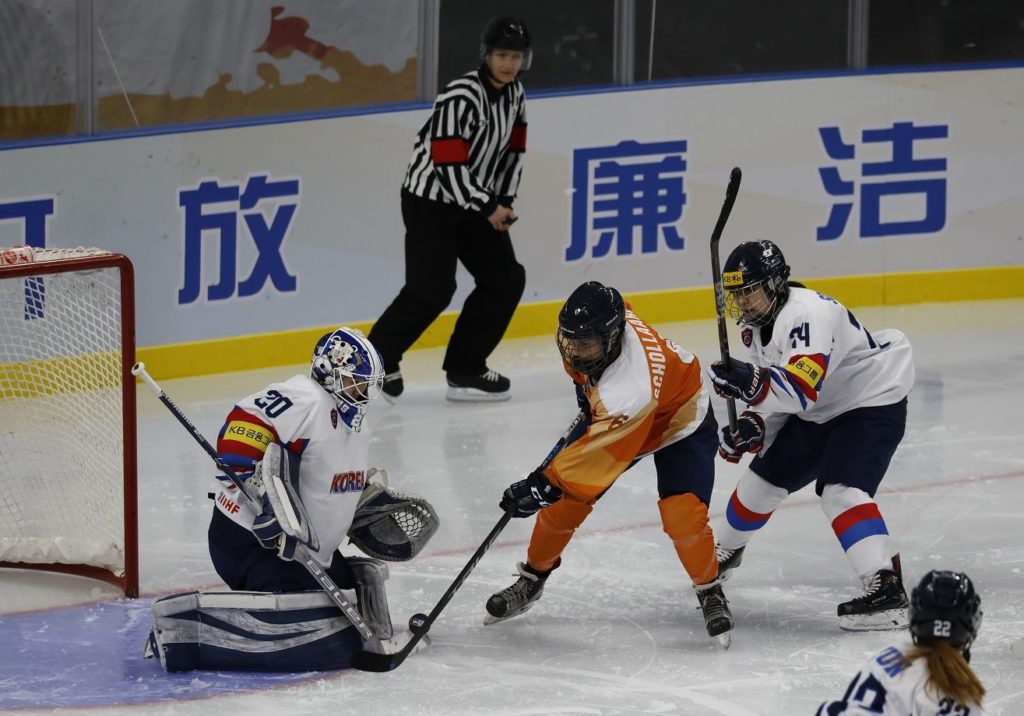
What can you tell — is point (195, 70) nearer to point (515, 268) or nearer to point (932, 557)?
point (515, 268)

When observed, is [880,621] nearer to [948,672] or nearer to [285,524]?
[285,524]

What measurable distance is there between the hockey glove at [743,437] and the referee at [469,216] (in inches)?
82.1

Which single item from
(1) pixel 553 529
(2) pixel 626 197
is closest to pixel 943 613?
(1) pixel 553 529

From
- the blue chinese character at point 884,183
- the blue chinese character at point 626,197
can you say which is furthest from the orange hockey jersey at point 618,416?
the blue chinese character at point 884,183

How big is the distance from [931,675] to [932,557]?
2.20 meters

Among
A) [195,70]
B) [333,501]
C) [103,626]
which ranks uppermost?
[195,70]

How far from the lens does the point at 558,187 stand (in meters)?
7.11

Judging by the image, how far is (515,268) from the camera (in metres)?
6.26

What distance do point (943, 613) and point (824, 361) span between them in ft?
4.84

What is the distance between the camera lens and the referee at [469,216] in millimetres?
5992

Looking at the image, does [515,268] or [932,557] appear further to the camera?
[515,268]

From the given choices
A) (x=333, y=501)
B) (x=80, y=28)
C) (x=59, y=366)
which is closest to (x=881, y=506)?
(x=333, y=501)

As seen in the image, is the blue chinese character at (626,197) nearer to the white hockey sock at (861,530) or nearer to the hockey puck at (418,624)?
Result: the white hockey sock at (861,530)

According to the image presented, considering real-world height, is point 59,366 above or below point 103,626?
above
